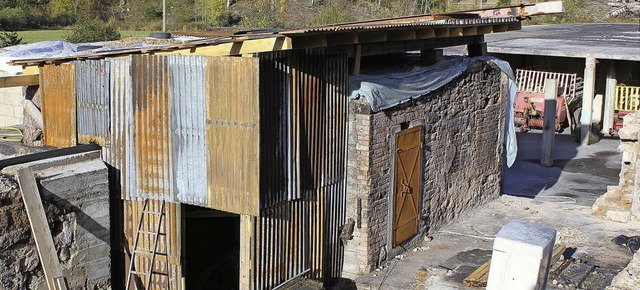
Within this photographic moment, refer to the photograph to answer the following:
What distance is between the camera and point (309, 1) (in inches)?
1854

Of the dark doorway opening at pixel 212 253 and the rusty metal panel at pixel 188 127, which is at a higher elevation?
the rusty metal panel at pixel 188 127

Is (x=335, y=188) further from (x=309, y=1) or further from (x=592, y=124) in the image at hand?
(x=309, y=1)

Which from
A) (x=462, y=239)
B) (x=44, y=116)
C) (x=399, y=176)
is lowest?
(x=462, y=239)

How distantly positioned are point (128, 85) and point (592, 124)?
19003 millimetres

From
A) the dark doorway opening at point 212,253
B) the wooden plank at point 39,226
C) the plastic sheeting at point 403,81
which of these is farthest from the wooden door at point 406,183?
the wooden plank at point 39,226

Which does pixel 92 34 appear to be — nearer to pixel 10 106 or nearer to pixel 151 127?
pixel 10 106

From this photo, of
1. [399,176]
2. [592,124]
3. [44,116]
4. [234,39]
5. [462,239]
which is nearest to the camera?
[234,39]

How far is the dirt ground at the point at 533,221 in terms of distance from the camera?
36.5 ft

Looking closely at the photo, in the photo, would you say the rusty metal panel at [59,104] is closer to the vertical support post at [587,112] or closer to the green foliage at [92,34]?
the green foliage at [92,34]

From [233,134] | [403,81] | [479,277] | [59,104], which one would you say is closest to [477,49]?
[403,81]

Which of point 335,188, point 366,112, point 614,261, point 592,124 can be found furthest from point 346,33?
point 592,124

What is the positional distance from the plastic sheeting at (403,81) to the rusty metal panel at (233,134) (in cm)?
231

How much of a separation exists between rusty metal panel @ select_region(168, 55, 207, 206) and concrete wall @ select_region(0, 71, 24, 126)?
22.0ft

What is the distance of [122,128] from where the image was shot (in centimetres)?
980
